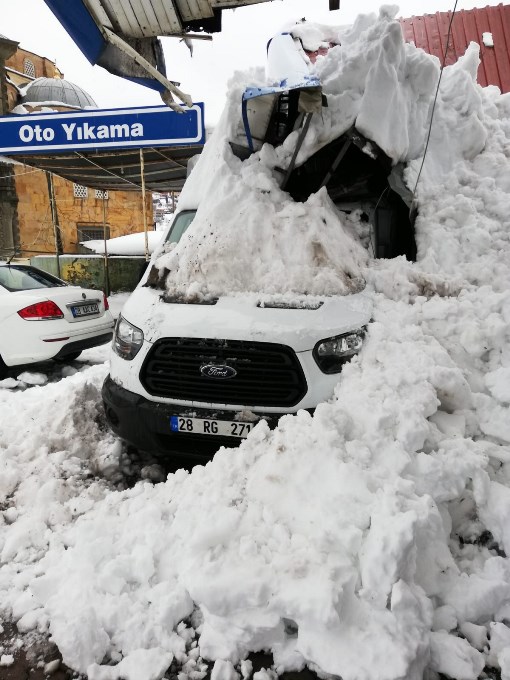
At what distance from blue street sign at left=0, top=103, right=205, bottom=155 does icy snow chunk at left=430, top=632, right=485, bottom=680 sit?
27.9ft

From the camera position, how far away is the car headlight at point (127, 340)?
2.96 meters

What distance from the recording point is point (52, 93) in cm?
2772

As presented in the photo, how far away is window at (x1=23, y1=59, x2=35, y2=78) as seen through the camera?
105 feet

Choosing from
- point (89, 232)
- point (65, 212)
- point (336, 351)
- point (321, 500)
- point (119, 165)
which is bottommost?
point (89, 232)

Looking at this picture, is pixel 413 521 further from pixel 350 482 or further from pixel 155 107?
pixel 155 107

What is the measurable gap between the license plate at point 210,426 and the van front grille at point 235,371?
123 mm

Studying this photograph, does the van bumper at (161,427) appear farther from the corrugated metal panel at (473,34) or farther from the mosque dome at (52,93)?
the mosque dome at (52,93)

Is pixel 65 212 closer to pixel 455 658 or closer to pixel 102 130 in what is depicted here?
pixel 102 130

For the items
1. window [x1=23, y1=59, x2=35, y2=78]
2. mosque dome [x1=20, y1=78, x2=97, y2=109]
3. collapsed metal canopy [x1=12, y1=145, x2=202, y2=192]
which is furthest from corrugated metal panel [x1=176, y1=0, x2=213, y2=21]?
window [x1=23, y1=59, x2=35, y2=78]

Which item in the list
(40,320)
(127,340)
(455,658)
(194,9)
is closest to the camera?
(455,658)

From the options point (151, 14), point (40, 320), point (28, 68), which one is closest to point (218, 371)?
point (40, 320)

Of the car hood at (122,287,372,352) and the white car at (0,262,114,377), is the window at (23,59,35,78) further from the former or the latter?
the car hood at (122,287,372,352)

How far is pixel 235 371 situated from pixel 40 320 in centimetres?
396

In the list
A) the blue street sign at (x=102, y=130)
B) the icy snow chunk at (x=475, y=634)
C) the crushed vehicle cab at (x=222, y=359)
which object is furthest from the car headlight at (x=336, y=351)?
the blue street sign at (x=102, y=130)
